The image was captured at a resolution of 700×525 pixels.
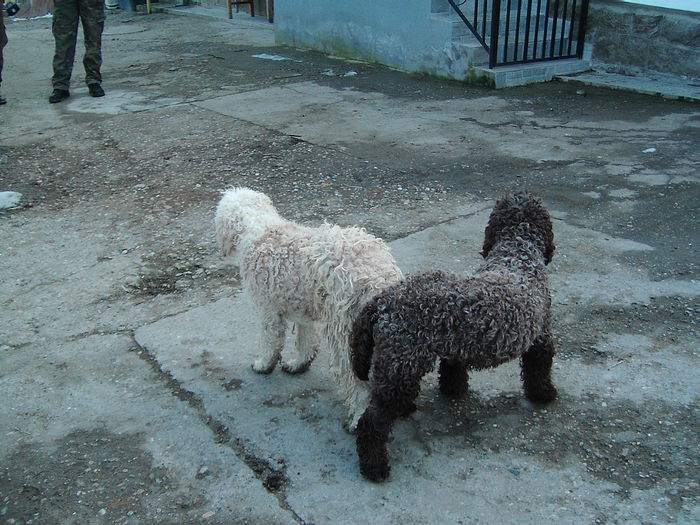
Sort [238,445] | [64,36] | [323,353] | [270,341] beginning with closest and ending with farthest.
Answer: [238,445] → [270,341] → [323,353] → [64,36]

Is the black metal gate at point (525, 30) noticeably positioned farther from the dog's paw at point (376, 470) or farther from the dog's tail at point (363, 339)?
the dog's paw at point (376, 470)

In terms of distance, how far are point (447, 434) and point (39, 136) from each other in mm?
6429

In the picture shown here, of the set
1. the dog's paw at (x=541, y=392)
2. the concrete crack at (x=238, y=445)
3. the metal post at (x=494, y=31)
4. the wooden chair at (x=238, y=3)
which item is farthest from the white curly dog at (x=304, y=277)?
the wooden chair at (x=238, y=3)

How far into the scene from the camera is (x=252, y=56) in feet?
38.3

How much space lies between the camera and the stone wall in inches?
349

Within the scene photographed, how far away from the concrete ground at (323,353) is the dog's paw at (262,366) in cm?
5

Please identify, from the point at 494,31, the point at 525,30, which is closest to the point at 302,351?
the point at 494,31

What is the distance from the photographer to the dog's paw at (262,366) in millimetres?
3668

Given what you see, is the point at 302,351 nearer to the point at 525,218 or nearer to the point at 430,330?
the point at 430,330

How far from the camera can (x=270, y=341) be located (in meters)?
3.60

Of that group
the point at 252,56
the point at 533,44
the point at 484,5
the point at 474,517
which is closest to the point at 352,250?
the point at 474,517

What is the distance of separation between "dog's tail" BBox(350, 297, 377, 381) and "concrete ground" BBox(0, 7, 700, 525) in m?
0.46

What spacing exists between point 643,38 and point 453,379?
7.83 m

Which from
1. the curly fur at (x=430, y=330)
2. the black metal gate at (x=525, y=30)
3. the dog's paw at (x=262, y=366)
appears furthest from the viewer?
the black metal gate at (x=525, y=30)
